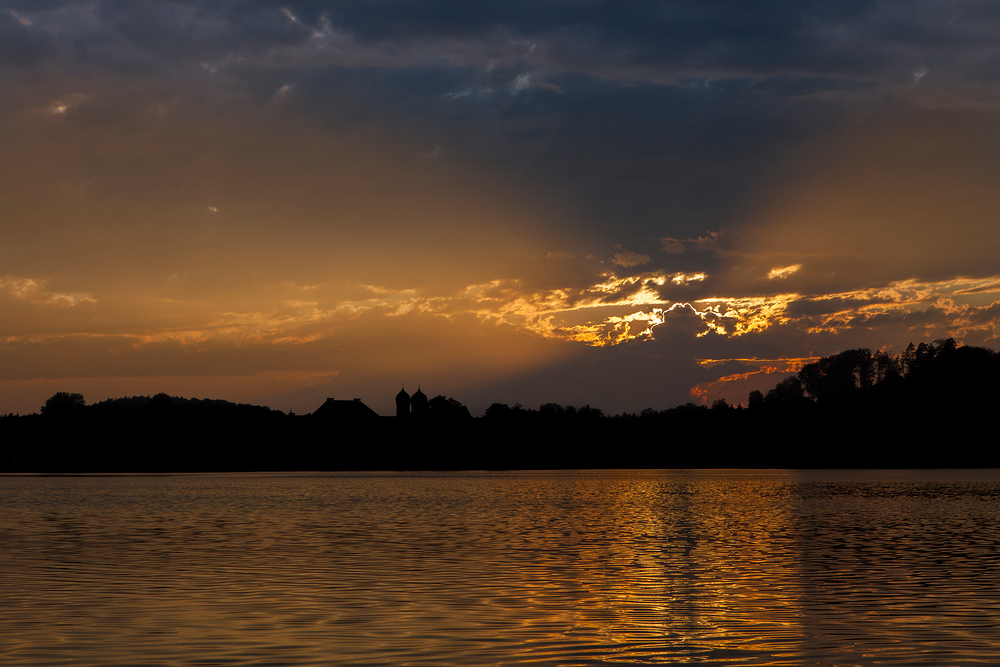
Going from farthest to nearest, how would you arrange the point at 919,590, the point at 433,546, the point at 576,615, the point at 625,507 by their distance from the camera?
1. the point at 625,507
2. the point at 433,546
3. the point at 919,590
4. the point at 576,615

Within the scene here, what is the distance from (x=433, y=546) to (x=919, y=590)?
1754cm

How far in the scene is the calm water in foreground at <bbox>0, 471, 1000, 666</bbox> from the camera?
16.5 metres

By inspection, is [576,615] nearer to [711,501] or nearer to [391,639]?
[391,639]

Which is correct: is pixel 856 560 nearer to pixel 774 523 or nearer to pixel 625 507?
pixel 774 523

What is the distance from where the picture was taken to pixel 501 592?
2367 centimetres

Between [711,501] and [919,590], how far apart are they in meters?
51.3

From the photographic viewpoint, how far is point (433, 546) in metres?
36.2

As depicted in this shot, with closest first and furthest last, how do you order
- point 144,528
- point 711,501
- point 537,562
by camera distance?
point 537,562
point 144,528
point 711,501

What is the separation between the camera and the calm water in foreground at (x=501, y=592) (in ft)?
54.2

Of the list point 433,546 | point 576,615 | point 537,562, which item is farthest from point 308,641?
point 433,546

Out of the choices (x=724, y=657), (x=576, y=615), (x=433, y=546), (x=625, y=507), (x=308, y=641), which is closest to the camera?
(x=724, y=657)

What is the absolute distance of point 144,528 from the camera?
4628 cm

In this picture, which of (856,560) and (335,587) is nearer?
(335,587)

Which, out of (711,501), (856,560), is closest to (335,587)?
(856,560)
